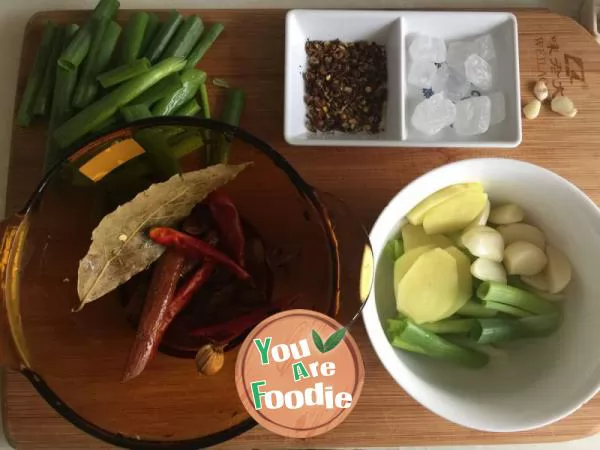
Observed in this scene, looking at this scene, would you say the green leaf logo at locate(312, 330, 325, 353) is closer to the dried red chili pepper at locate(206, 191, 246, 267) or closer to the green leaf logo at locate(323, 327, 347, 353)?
the green leaf logo at locate(323, 327, 347, 353)

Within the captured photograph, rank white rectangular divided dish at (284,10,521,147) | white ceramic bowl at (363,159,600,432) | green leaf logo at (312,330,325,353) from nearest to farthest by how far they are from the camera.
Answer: green leaf logo at (312,330,325,353) → white ceramic bowl at (363,159,600,432) → white rectangular divided dish at (284,10,521,147)

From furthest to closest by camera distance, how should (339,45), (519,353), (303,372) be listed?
(339,45) → (519,353) → (303,372)

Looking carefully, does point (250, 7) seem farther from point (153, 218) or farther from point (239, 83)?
point (153, 218)

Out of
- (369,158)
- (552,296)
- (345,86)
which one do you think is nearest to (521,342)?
(552,296)

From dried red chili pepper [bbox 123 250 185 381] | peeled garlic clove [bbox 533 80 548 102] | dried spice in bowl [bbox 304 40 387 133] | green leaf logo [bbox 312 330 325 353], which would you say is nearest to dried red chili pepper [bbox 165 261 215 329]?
dried red chili pepper [bbox 123 250 185 381]

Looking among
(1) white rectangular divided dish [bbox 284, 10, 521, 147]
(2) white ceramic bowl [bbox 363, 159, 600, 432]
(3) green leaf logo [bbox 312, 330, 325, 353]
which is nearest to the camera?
(3) green leaf logo [bbox 312, 330, 325, 353]

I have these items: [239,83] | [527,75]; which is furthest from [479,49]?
[239,83]
